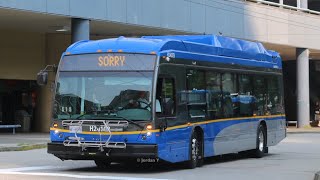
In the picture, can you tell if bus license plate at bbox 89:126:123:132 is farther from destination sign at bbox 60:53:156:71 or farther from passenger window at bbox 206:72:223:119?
passenger window at bbox 206:72:223:119

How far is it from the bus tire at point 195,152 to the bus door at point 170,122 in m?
0.37

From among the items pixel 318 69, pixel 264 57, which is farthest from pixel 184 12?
pixel 318 69

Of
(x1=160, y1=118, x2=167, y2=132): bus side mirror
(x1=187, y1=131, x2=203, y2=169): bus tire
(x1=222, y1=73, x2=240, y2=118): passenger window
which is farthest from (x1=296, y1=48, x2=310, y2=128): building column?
(x1=160, y1=118, x2=167, y2=132): bus side mirror

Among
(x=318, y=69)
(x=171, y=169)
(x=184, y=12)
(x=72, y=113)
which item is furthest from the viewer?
(x=318, y=69)

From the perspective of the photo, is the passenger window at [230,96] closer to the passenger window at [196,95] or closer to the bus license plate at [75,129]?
the passenger window at [196,95]

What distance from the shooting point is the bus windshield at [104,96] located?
13305 millimetres

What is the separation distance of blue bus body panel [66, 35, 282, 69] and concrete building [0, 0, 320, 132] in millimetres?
11192

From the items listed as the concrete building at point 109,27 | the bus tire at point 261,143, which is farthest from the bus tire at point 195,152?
the concrete building at point 109,27

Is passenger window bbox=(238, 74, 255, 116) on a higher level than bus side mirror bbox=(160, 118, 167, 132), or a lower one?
higher

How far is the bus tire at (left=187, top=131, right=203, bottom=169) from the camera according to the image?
14805 mm

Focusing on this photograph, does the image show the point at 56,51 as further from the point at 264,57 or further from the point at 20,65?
the point at 264,57

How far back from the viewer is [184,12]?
34.4 metres

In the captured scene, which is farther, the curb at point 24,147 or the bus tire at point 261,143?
the curb at point 24,147

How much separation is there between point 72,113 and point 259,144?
7.61 m
